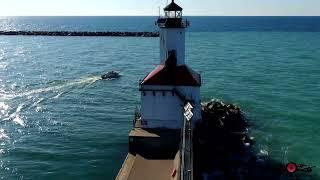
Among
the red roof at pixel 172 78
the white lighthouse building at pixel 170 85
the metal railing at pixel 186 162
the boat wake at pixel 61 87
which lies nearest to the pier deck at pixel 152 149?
the white lighthouse building at pixel 170 85

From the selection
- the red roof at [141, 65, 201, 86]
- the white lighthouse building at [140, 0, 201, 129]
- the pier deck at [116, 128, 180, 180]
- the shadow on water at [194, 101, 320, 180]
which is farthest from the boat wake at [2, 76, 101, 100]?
the shadow on water at [194, 101, 320, 180]

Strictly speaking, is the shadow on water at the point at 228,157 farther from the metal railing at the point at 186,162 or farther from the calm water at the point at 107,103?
the metal railing at the point at 186,162

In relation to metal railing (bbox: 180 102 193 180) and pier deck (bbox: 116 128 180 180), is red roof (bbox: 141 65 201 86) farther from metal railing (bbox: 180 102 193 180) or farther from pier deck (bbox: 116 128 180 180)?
metal railing (bbox: 180 102 193 180)

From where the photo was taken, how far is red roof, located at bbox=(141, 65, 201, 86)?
36.6m

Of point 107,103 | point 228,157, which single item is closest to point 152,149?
point 228,157

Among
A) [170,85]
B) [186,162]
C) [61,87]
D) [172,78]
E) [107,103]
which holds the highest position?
[172,78]

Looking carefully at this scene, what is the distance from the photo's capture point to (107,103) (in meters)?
57.4

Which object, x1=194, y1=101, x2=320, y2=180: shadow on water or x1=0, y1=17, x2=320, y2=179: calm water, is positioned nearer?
x1=194, y1=101, x2=320, y2=180: shadow on water

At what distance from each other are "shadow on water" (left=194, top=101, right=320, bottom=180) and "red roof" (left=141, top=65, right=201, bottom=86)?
362cm

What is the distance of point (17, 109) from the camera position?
54.2m

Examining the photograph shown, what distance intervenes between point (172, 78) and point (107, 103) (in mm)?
21936

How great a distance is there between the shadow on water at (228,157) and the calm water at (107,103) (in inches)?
69.4

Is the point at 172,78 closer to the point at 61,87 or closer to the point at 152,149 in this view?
the point at 152,149

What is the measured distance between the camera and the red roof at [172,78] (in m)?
36.6
